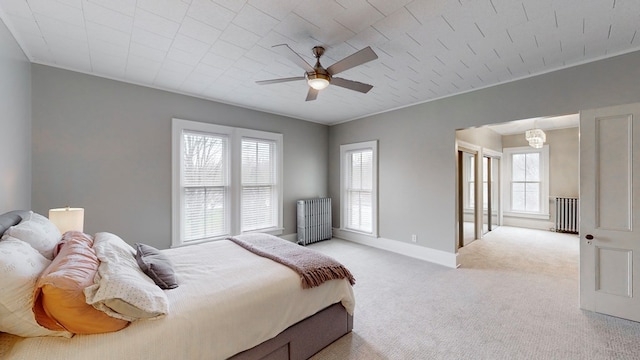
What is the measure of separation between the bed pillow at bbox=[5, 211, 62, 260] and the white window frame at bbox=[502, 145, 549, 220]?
896 cm

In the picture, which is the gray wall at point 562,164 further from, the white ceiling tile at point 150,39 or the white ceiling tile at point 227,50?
the white ceiling tile at point 150,39

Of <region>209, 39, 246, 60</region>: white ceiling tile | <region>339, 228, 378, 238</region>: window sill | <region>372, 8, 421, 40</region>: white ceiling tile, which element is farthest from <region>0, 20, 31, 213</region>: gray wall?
<region>339, 228, 378, 238</region>: window sill

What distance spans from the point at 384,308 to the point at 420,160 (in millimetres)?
2628

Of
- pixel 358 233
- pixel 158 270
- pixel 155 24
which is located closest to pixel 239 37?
pixel 155 24

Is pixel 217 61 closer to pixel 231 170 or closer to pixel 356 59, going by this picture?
pixel 356 59

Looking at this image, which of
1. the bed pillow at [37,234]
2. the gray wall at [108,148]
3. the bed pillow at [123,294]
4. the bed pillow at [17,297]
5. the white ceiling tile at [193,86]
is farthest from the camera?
the white ceiling tile at [193,86]

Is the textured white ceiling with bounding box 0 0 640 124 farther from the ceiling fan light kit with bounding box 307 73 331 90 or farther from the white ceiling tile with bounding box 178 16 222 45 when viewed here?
the ceiling fan light kit with bounding box 307 73 331 90

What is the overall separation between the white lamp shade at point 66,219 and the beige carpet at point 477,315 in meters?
2.70

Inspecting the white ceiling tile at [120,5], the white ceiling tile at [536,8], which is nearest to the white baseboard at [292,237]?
the white ceiling tile at [120,5]

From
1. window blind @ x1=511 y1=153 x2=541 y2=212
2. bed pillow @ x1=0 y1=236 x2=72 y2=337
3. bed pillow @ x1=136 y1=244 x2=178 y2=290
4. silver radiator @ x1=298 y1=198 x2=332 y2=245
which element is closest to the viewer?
bed pillow @ x1=0 y1=236 x2=72 y2=337

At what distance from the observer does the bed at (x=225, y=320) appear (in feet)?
3.94

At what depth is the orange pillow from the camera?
115 centimetres

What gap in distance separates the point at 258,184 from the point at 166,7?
3.20 meters

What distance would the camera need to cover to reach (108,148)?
10.8ft
